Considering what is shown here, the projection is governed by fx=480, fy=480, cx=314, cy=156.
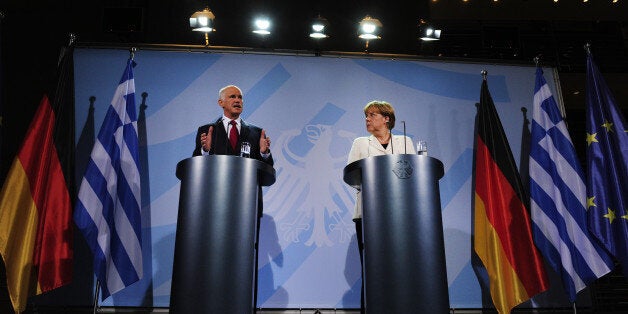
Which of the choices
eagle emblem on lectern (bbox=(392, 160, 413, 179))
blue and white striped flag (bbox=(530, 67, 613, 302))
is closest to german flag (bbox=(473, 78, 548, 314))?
blue and white striped flag (bbox=(530, 67, 613, 302))

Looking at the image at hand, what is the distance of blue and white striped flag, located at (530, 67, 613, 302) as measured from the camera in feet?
13.2

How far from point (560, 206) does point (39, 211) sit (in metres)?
4.39

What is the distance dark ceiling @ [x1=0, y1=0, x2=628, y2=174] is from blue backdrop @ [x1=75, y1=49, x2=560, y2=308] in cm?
26

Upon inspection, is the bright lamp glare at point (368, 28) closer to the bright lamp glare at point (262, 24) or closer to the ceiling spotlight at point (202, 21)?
the bright lamp glare at point (262, 24)

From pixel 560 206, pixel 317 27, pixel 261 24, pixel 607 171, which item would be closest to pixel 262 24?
pixel 261 24

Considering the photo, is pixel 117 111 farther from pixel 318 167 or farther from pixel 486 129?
pixel 486 129

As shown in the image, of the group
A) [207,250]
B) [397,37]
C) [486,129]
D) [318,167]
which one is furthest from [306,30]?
[207,250]

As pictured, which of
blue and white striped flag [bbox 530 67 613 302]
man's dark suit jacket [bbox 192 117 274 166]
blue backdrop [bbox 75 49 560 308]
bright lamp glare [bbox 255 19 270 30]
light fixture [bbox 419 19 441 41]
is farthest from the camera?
light fixture [bbox 419 19 441 41]

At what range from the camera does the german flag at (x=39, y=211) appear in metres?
3.64

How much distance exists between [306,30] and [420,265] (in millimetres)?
4662

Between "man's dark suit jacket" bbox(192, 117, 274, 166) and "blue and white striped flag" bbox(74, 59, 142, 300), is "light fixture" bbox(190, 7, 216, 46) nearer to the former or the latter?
"blue and white striped flag" bbox(74, 59, 142, 300)

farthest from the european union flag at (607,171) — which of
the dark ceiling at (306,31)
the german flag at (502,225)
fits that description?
the dark ceiling at (306,31)

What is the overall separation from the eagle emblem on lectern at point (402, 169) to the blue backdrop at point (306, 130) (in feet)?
6.52

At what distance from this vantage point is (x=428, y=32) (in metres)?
5.62
